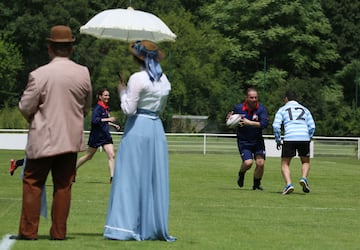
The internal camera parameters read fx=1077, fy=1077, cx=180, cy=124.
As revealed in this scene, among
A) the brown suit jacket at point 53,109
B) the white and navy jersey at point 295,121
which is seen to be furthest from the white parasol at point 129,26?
the brown suit jacket at point 53,109

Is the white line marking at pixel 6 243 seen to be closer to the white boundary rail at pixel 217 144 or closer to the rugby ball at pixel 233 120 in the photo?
the rugby ball at pixel 233 120

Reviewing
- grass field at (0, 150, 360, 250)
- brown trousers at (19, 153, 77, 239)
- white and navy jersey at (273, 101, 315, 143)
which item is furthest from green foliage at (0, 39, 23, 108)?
brown trousers at (19, 153, 77, 239)

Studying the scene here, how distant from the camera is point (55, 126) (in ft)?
33.7

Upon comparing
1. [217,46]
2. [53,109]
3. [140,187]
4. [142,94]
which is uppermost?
[217,46]

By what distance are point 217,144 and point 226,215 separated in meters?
30.6

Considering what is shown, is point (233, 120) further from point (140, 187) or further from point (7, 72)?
point (7, 72)

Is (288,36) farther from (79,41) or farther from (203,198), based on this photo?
(203,198)

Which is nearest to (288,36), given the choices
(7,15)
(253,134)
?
(7,15)

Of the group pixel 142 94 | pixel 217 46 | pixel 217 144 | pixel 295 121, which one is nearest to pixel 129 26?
pixel 295 121

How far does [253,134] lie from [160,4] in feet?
213

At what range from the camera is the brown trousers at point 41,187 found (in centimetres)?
1038

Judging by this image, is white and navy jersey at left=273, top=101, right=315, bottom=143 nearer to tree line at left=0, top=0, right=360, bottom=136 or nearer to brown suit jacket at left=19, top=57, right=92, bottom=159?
brown suit jacket at left=19, top=57, right=92, bottom=159

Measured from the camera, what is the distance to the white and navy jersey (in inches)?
770

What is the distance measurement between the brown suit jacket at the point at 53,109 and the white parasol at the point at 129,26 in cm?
849
